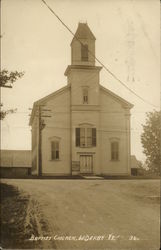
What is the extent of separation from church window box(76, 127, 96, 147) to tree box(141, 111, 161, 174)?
1.08 m

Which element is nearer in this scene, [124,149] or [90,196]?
[124,149]

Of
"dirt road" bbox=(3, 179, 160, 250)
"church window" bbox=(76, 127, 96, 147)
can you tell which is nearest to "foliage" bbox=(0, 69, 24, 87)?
"church window" bbox=(76, 127, 96, 147)

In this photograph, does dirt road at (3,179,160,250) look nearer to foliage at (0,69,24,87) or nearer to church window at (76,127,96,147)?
church window at (76,127,96,147)

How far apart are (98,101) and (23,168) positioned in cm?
232

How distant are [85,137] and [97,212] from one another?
4.38 ft

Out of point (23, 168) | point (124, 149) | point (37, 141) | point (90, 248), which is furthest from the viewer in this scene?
point (23, 168)

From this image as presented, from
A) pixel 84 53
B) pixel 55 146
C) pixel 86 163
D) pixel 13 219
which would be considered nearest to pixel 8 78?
pixel 84 53

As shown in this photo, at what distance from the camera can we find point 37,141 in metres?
7.35

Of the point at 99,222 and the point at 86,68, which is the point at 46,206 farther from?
the point at 86,68

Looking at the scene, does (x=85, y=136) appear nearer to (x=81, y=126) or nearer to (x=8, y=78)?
(x=81, y=126)

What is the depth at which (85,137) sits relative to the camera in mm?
7164

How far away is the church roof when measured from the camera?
6170mm

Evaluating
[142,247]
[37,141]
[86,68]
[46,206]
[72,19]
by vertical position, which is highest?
[72,19]

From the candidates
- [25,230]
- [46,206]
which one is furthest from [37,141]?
[25,230]
